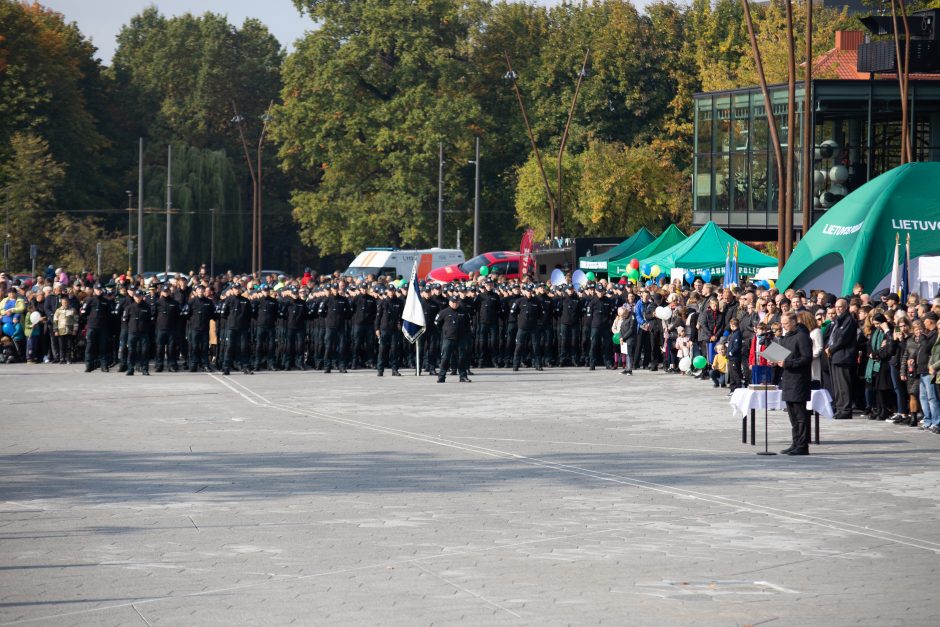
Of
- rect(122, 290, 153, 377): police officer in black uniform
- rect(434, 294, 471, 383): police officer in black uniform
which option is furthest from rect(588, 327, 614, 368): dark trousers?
rect(122, 290, 153, 377): police officer in black uniform

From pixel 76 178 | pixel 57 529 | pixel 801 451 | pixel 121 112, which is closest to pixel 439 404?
pixel 801 451

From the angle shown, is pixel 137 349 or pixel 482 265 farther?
pixel 482 265

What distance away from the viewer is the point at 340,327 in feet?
98.1

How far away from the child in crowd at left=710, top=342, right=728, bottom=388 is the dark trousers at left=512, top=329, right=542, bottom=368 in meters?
5.20

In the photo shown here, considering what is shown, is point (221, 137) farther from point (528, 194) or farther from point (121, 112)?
point (528, 194)

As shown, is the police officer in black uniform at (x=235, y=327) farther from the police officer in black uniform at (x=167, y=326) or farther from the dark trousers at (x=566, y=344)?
the dark trousers at (x=566, y=344)

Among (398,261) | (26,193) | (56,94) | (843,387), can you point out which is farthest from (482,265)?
(843,387)

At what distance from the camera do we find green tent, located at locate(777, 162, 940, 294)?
2539 centimetres

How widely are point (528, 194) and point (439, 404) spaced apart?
40.3m

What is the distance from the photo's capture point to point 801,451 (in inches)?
646

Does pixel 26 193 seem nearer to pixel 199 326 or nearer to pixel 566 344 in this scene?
pixel 199 326

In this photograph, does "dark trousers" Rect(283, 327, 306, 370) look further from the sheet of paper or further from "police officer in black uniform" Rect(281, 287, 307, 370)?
the sheet of paper

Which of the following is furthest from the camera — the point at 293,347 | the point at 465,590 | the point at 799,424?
the point at 293,347

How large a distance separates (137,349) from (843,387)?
1455cm
